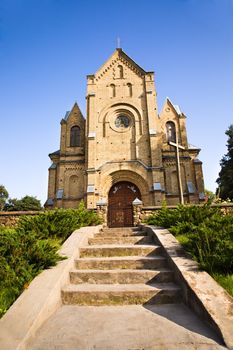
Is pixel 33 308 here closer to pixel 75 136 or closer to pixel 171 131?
pixel 75 136

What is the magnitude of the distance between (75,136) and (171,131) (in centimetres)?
910

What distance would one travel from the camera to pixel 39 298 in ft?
10.3

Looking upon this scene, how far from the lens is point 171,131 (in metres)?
20.9

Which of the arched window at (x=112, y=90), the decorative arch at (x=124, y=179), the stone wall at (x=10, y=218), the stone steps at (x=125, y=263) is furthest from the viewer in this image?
the arched window at (x=112, y=90)

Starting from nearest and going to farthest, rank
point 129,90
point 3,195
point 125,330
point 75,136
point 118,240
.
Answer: point 125,330 < point 118,240 < point 129,90 < point 75,136 < point 3,195

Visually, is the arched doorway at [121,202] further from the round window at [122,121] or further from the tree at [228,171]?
the tree at [228,171]

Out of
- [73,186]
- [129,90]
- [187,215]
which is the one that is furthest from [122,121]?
[187,215]

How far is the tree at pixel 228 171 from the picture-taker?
23641 millimetres

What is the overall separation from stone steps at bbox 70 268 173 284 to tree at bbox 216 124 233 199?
71.3 ft

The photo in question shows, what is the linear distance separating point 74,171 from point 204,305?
17197 mm

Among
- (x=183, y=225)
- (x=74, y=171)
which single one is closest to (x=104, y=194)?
(x=74, y=171)

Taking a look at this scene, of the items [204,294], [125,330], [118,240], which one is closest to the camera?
[125,330]

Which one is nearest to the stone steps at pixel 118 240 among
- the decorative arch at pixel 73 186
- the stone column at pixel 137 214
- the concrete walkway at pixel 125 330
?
the concrete walkway at pixel 125 330

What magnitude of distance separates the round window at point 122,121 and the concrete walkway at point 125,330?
689 inches
